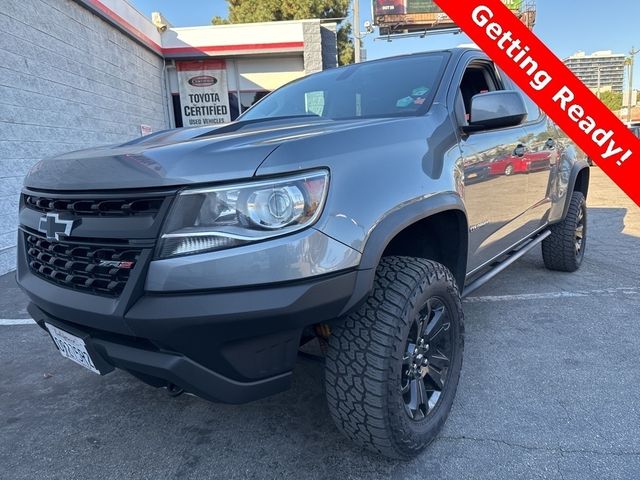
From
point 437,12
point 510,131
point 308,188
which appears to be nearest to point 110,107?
point 510,131

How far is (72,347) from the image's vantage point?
1.78 metres

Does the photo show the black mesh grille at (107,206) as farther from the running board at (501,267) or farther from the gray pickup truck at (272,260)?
the running board at (501,267)

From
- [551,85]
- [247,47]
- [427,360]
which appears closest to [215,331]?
[427,360]

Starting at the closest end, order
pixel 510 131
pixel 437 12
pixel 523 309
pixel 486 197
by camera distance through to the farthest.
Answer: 1. pixel 486 197
2. pixel 510 131
3. pixel 523 309
4. pixel 437 12

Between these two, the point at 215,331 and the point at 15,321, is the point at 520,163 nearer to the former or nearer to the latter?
the point at 215,331

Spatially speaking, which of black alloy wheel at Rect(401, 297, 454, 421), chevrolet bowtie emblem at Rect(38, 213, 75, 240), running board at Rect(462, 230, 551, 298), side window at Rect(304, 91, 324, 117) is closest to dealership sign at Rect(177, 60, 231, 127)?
side window at Rect(304, 91, 324, 117)

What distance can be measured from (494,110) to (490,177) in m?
0.42

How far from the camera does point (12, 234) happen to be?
554cm

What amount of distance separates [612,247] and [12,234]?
740cm

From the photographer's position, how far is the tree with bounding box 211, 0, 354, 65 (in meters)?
19.7

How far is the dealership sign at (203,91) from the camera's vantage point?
11.8 meters

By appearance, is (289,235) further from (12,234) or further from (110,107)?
(110,107)

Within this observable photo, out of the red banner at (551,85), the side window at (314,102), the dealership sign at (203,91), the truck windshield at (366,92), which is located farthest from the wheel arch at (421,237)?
the dealership sign at (203,91)

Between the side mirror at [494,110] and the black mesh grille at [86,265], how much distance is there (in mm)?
1734
